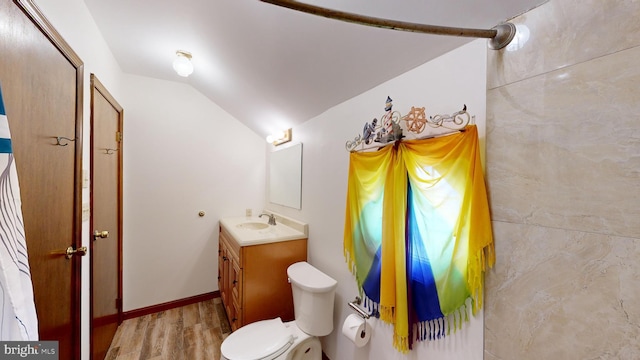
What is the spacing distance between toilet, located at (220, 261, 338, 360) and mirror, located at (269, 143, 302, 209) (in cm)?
78

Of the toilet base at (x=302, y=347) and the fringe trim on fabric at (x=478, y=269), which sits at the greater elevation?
the fringe trim on fabric at (x=478, y=269)

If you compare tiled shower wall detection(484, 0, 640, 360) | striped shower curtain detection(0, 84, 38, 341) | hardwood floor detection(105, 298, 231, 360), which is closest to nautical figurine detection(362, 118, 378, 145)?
tiled shower wall detection(484, 0, 640, 360)

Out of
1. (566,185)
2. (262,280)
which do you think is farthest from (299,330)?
(566,185)

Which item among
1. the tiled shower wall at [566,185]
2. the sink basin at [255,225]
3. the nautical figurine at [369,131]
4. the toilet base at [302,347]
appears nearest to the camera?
the tiled shower wall at [566,185]

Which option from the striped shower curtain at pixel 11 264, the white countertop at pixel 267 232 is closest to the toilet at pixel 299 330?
the white countertop at pixel 267 232

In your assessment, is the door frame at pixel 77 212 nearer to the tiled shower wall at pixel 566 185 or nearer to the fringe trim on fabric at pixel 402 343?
the fringe trim on fabric at pixel 402 343

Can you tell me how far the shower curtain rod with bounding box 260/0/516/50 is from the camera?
575 mm

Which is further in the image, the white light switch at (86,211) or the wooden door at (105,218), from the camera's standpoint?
the wooden door at (105,218)

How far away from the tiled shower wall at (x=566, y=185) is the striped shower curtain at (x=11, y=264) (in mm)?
1314

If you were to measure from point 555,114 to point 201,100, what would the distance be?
9.55ft

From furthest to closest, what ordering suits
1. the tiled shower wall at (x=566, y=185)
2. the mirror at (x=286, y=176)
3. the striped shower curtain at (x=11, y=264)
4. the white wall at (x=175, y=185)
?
the white wall at (x=175, y=185) → the mirror at (x=286, y=176) → the tiled shower wall at (x=566, y=185) → the striped shower curtain at (x=11, y=264)

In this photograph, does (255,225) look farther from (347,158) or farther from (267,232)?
(347,158)

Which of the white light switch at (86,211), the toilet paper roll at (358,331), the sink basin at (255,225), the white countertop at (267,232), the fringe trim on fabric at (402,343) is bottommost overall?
the toilet paper roll at (358,331)

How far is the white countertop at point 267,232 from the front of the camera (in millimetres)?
1831
